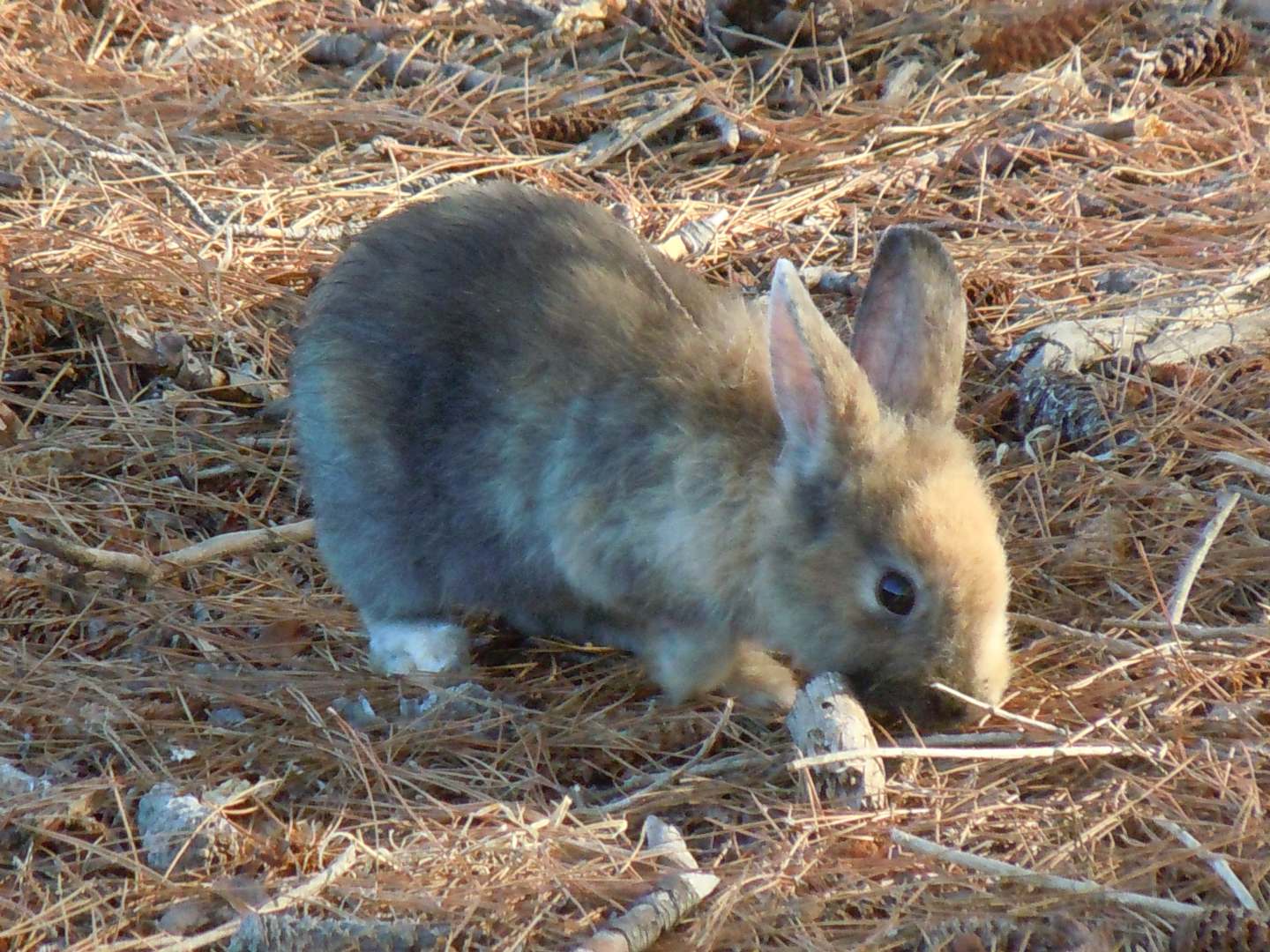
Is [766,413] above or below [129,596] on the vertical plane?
above

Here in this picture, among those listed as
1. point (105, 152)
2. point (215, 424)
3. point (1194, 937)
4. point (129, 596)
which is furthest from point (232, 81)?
point (1194, 937)

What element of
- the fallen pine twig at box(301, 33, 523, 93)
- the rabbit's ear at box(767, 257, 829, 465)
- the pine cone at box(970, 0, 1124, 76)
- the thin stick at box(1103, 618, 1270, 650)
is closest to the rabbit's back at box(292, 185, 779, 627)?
the rabbit's ear at box(767, 257, 829, 465)

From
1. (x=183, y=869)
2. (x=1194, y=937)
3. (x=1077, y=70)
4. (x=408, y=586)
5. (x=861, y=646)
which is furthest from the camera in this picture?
(x=1077, y=70)

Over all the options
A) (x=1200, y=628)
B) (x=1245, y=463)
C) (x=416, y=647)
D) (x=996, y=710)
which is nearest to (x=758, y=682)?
(x=996, y=710)

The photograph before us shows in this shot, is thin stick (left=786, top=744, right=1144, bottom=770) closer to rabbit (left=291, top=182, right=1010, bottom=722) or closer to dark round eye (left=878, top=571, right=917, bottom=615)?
rabbit (left=291, top=182, right=1010, bottom=722)

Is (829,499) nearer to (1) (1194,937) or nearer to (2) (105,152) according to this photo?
(1) (1194,937)

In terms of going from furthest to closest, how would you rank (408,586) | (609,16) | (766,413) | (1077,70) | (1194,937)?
1. (609,16)
2. (1077,70)
3. (408,586)
4. (766,413)
5. (1194,937)

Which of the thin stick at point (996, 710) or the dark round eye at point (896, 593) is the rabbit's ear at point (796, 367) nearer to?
the dark round eye at point (896, 593)
